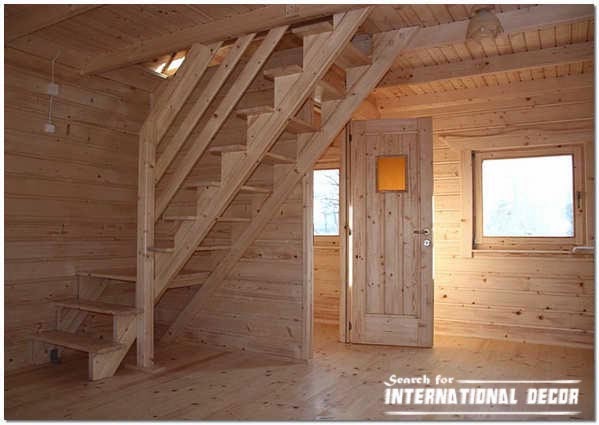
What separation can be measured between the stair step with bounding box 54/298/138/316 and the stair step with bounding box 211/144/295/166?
119cm

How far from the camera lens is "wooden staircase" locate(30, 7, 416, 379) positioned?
3234 millimetres

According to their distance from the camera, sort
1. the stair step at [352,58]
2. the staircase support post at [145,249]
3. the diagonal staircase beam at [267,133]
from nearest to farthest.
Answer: the diagonal staircase beam at [267,133] → the stair step at [352,58] → the staircase support post at [145,249]

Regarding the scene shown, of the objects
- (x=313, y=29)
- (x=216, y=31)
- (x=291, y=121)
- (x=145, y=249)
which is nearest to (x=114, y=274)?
(x=145, y=249)

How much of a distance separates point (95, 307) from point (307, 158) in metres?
1.79

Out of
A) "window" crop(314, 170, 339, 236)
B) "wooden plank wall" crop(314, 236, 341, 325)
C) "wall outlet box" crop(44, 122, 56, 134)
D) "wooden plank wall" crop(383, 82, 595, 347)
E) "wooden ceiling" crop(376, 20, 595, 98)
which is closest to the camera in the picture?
"wall outlet box" crop(44, 122, 56, 134)

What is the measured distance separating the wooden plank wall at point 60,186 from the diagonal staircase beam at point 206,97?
801 millimetres

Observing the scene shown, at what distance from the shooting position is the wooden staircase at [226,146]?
323cm

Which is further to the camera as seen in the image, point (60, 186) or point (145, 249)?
point (60, 186)

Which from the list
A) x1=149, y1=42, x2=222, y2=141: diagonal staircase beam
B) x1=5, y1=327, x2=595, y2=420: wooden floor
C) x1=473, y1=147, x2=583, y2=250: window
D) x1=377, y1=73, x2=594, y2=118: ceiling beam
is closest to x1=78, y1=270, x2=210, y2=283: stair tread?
x1=5, y1=327, x2=595, y2=420: wooden floor

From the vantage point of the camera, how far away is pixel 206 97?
344 cm

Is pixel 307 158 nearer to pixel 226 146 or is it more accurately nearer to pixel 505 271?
pixel 226 146

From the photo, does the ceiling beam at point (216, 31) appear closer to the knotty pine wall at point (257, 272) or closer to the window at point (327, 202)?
the knotty pine wall at point (257, 272)

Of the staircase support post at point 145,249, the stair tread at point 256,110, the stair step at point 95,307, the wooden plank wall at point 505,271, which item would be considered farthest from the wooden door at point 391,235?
the stair step at point 95,307

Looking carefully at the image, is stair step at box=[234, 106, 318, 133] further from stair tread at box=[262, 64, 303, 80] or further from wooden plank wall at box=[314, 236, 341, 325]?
wooden plank wall at box=[314, 236, 341, 325]
